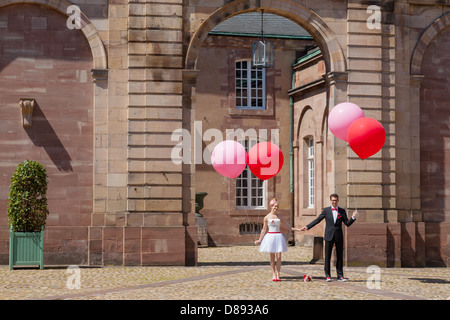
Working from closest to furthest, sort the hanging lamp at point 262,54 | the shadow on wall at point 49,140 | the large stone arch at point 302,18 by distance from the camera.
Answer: the shadow on wall at point 49,140, the large stone arch at point 302,18, the hanging lamp at point 262,54

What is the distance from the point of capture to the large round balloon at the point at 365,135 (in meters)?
13.4

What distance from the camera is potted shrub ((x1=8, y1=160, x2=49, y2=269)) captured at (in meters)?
16.0

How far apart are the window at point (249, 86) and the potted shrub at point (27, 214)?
1335 cm

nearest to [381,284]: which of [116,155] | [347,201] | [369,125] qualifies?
[369,125]

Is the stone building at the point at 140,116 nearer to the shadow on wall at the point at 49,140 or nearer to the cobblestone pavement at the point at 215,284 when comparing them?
the shadow on wall at the point at 49,140

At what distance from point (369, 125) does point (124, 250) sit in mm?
6182

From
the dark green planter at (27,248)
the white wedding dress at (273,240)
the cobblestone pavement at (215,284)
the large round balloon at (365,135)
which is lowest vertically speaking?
the cobblestone pavement at (215,284)

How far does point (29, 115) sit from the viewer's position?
17.0 meters

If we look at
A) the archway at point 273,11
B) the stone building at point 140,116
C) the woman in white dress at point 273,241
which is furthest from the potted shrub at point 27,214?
the woman in white dress at point 273,241

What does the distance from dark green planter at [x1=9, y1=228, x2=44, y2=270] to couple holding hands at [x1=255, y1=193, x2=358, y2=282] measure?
477 cm

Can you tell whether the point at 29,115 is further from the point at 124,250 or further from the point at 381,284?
the point at 381,284

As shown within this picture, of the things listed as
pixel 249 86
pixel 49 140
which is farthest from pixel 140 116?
pixel 249 86

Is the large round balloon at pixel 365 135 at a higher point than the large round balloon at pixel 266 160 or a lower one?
higher

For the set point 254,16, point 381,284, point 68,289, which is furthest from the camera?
point 254,16
